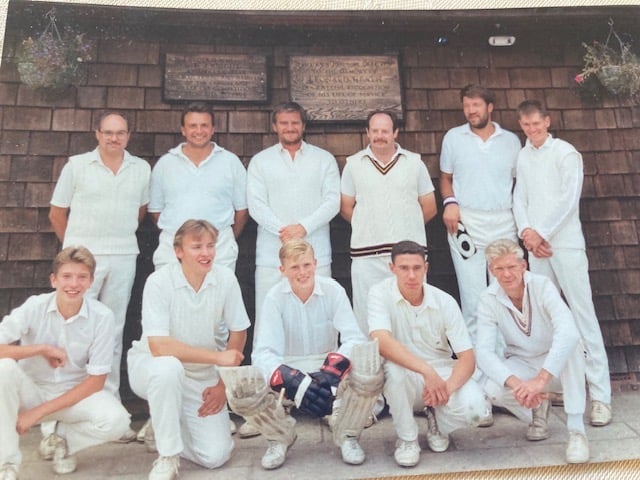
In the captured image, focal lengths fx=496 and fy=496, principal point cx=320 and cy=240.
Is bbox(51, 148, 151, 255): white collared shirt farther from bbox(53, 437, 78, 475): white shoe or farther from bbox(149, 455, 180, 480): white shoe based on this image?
bbox(149, 455, 180, 480): white shoe

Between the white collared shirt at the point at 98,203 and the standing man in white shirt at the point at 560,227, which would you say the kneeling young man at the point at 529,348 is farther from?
the white collared shirt at the point at 98,203

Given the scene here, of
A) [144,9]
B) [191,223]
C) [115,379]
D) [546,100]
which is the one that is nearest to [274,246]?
[191,223]

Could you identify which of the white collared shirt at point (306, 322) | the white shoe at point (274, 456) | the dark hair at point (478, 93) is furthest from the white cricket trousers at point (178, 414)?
the dark hair at point (478, 93)

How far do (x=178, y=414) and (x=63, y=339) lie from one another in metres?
0.67

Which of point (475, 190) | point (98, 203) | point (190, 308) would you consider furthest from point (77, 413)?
point (475, 190)

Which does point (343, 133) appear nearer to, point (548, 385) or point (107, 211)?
point (107, 211)

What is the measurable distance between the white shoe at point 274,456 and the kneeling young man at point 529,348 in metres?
1.03

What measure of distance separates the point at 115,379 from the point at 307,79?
231 centimetres

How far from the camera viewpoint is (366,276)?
9.86 feet

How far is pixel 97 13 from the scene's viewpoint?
10.5 feet

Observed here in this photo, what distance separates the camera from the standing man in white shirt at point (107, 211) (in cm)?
287

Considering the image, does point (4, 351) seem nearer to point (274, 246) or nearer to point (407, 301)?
point (274, 246)

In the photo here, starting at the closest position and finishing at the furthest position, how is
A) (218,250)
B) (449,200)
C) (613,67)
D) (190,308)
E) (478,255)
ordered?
(190,308) → (218,250) → (478,255) → (449,200) → (613,67)

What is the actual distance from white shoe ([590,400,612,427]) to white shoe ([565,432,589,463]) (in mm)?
441
